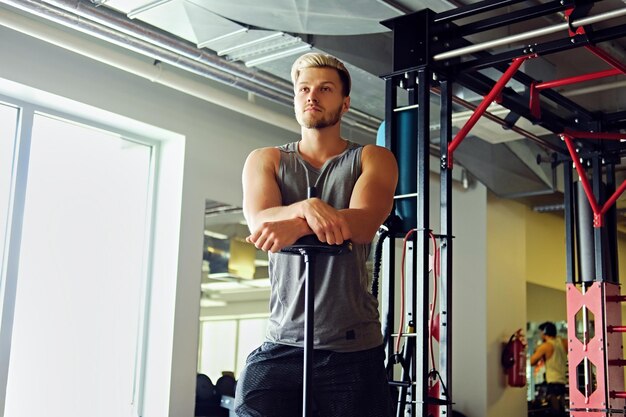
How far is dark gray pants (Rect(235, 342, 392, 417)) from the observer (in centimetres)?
188

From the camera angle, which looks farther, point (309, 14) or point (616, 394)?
point (616, 394)

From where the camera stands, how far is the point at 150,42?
5.09 meters

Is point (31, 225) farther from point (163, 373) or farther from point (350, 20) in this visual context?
point (350, 20)

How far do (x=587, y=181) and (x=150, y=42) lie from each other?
122 inches

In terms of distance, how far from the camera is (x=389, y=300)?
3969 millimetres

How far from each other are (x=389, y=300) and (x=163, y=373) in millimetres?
2679

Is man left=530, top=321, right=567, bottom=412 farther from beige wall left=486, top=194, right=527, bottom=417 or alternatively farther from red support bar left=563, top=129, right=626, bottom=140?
red support bar left=563, top=129, right=626, bottom=140

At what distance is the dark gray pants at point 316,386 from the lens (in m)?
1.88

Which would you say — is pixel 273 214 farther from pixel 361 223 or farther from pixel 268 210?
pixel 361 223

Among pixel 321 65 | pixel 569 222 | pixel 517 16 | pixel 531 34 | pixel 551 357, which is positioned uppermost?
pixel 517 16

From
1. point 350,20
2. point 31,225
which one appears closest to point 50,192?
point 31,225

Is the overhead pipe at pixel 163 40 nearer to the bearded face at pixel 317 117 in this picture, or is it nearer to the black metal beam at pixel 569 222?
the black metal beam at pixel 569 222

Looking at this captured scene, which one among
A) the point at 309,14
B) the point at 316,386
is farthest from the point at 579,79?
the point at 316,386

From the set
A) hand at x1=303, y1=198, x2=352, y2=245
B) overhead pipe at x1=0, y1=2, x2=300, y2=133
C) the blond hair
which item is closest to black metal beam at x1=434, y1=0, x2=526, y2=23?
the blond hair
